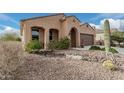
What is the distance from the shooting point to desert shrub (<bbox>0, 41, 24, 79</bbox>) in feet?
21.1

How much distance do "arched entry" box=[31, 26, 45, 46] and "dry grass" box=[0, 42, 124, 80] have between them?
0.44 meters

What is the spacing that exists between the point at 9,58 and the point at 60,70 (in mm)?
1307

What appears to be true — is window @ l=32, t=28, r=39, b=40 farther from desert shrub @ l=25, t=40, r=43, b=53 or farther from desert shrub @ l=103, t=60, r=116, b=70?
desert shrub @ l=103, t=60, r=116, b=70

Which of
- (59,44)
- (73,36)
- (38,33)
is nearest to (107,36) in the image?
(73,36)

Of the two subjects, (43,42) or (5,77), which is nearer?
(5,77)

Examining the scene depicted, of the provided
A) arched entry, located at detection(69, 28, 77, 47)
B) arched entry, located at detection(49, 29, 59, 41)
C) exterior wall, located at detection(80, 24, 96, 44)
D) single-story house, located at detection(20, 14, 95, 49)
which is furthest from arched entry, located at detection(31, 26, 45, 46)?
exterior wall, located at detection(80, 24, 96, 44)

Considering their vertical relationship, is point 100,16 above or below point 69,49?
above

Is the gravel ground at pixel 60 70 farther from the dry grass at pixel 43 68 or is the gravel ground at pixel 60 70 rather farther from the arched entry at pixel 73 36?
the arched entry at pixel 73 36

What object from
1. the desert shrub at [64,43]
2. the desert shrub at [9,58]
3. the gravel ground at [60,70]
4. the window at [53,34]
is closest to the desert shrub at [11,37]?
the desert shrub at [9,58]

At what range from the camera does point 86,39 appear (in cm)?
701
